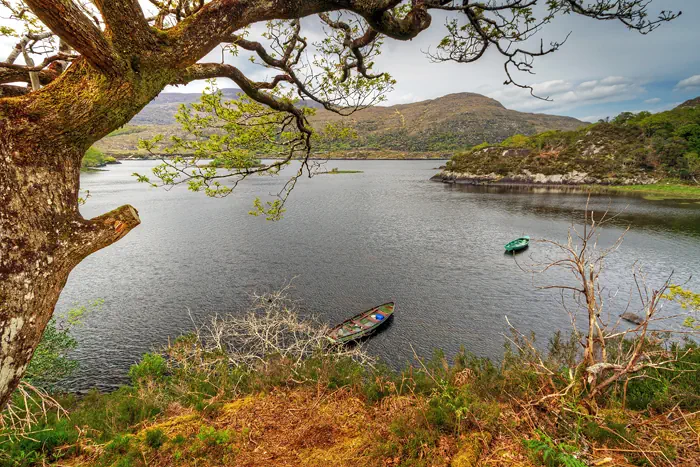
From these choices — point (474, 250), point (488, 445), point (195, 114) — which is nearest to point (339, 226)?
point (474, 250)

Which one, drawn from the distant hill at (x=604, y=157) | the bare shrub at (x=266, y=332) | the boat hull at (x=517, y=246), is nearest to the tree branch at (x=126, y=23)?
the bare shrub at (x=266, y=332)

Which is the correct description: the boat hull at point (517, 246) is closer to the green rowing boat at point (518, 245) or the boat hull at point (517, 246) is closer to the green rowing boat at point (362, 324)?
the green rowing boat at point (518, 245)

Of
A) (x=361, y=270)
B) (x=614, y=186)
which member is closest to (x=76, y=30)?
(x=361, y=270)

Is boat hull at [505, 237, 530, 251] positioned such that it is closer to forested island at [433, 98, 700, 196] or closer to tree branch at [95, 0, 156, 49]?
tree branch at [95, 0, 156, 49]

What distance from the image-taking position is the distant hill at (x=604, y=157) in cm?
7769

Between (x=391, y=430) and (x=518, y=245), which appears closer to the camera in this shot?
(x=391, y=430)

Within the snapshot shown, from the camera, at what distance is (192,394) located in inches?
300

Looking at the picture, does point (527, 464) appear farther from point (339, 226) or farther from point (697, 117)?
point (697, 117)

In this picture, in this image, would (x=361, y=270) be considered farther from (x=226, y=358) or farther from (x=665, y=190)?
(x=665, y=190)

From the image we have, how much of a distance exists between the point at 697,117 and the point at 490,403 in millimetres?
126472

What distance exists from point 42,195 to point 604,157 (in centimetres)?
11149

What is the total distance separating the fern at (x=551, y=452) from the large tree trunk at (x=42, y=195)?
18.5 feet

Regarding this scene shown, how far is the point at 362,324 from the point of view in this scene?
21062 millimetres

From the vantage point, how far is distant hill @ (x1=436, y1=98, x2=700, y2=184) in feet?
255
